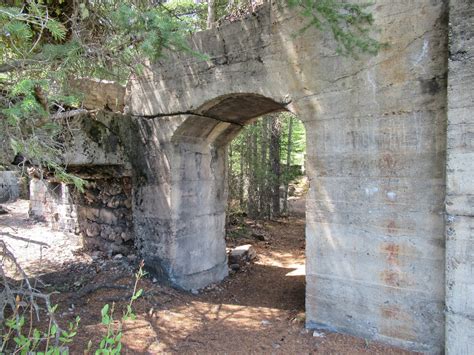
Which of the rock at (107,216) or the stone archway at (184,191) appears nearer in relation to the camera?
the stone archway at (184,191)

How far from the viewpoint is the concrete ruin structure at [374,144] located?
3023 mm

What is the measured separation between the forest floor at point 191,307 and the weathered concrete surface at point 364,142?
447 mm

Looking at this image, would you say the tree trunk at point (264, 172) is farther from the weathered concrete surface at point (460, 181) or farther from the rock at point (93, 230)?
the weathered concrete surface at point (460, 181)

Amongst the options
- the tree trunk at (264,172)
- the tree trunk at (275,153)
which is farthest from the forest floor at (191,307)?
the tree trunk at (275,153)

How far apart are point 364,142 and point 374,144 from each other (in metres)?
0.10

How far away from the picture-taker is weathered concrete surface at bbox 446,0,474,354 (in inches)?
115

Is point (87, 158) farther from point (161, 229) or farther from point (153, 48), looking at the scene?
point (153, 48)

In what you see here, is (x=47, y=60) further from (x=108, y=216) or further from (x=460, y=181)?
(x=108, y=216)

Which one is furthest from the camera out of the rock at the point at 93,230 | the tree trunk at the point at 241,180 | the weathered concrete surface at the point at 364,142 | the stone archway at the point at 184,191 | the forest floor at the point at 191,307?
the tree trunk at the point at 241,180

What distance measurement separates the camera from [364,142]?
3.56m

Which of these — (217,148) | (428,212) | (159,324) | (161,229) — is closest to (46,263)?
(161,229)

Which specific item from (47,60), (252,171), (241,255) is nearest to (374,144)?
(47,60)

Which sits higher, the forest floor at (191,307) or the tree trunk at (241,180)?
the tree trunk at (241,180)

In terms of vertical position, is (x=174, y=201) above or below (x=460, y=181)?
below
